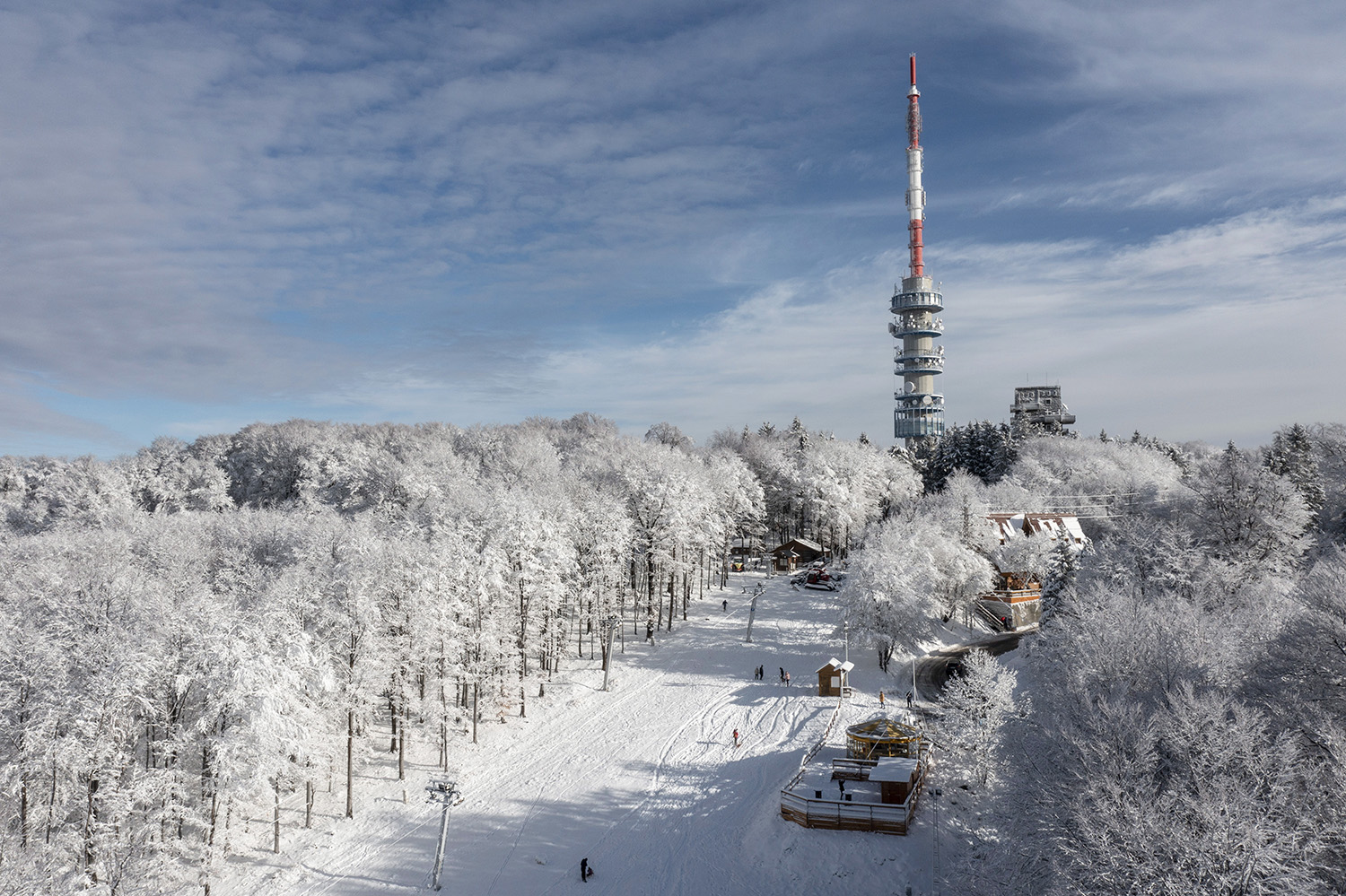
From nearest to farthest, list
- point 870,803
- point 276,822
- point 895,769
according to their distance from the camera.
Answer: point 870,803
point 895,769
point 276,822

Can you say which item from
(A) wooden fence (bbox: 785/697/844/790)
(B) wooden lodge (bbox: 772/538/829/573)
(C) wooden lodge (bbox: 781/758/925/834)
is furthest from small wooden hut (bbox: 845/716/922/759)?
(B) wooden lodge (bbox: 772/538/829/573)

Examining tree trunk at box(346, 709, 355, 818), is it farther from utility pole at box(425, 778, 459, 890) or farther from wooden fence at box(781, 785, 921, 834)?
wooden fence at box(781, 785, 921, 834)

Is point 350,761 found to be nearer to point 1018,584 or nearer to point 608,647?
point 608,647

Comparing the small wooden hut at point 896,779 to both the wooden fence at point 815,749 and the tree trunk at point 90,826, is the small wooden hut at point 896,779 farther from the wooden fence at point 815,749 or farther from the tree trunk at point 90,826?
the tree trunk at point 90,826

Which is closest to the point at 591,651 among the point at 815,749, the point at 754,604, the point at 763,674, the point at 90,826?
the point at 763,674

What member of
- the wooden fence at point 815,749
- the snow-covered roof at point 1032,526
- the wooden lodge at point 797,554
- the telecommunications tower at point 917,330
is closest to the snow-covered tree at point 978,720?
the wooden fence at point 815,749

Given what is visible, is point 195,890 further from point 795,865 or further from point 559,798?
point 795,865

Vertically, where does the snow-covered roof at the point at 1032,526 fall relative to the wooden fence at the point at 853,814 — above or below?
above
